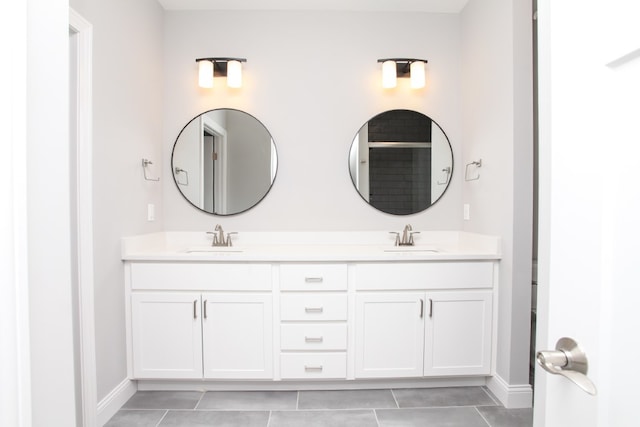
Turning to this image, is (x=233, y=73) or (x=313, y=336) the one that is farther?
(x=233, y=73)

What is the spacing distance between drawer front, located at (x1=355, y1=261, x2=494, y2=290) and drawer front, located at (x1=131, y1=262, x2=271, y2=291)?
0.62m

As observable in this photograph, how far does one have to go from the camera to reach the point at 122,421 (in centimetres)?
193

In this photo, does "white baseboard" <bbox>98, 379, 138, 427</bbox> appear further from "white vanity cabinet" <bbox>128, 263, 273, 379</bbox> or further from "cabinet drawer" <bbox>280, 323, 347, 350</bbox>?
"cabinet drawer" <bbox>280, 323, 347, 350</bbox>

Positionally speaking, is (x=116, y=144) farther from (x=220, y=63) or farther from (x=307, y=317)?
(x=307, y=317)

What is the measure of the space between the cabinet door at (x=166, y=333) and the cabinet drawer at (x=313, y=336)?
0.53 meters

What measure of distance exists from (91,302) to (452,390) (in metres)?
2.20

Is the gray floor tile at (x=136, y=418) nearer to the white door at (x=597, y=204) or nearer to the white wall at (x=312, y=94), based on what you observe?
the white wall at (x=312, y=94)

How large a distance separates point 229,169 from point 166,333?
1.24 metres

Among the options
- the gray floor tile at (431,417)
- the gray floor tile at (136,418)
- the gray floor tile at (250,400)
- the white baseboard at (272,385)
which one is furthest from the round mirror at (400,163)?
the gray floor tile at (136,418)

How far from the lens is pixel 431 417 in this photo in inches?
77.5

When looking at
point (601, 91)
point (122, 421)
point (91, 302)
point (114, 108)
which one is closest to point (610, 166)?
point (601, 91)

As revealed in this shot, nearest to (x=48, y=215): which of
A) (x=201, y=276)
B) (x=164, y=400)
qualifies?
(x=201, y=276)

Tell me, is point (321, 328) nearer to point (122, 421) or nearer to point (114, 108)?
point (122, 421)

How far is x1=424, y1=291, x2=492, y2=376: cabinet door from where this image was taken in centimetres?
217
